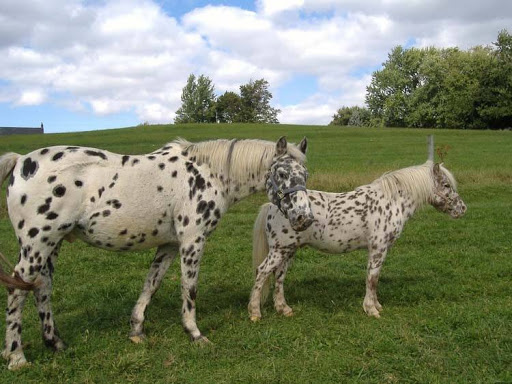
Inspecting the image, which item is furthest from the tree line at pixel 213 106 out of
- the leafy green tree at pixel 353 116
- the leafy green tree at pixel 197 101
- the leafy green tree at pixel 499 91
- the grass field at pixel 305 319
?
the grass field at pixel 305 319

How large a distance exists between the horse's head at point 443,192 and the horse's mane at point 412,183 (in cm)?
7

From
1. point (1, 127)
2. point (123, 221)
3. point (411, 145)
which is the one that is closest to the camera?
point (123, 221)

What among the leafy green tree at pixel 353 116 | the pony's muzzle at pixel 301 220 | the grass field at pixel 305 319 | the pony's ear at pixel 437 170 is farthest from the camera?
the leafy green tree at pixel 353 116

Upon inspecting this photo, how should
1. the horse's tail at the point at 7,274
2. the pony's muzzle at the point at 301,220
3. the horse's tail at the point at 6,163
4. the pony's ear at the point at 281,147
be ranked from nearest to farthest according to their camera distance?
the horse's tail at the point at 7,274, the horse's tail at the point at 6,163, the pony's muzzle at the point at 301,220, the pony's ear at the point at 281,147

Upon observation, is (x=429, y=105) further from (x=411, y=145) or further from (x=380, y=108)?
(x=411, y=145)

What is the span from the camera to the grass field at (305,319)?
4.71m

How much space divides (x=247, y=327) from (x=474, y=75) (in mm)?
63206

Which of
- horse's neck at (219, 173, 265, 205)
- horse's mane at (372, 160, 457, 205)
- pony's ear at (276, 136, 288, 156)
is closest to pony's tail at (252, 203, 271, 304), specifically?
horse's neck at (219, 173, 265, 205)

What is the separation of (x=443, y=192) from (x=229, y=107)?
271 feet

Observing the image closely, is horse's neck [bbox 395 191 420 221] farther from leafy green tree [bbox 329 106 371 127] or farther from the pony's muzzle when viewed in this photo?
leafy green tree [bbox 329 106 371 127]

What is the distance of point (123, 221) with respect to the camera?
5164mm

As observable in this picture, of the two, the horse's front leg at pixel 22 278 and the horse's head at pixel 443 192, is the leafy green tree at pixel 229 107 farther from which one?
the horse's front leg at pixel 22 278

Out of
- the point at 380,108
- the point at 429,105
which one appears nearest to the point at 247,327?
the point at 429,105

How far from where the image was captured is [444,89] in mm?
65625
